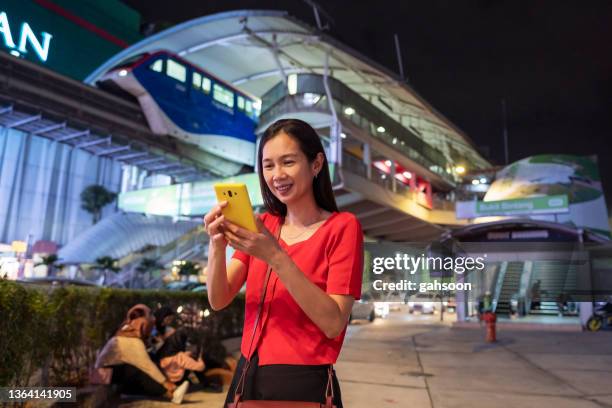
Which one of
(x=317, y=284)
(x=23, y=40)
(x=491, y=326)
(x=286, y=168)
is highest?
(x=23, y=40)

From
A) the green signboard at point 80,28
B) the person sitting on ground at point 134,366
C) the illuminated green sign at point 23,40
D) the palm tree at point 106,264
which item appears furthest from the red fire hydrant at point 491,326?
the green signboard at point 80,28

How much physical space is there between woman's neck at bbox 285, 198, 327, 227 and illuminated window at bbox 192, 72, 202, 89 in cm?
2701

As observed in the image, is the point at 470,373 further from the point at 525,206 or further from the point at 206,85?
the point at 206,85

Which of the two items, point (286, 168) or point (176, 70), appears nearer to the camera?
point (286, 168)

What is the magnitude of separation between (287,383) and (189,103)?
2717 cm

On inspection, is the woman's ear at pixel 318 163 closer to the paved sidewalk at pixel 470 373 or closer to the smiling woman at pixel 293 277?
the smiling woman at pixel 293 277

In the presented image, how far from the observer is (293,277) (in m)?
1.14

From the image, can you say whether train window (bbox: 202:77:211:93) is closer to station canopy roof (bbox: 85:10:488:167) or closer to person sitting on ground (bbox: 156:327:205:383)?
station canopy roof (bbox: 85:10:488:167)

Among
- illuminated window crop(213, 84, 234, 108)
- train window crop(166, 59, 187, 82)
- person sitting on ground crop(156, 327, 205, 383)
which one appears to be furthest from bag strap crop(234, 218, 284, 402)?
illuminated window crop(213, 84, 234, 108)

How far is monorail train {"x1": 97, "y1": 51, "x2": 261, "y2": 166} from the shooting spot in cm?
2416

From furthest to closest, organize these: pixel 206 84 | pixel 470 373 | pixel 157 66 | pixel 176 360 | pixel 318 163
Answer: pixel 206 84, pixel 157 66, pixel 470 373, pixel 176 360, pixel 318 163

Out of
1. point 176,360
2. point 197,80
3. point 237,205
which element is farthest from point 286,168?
point 197,80

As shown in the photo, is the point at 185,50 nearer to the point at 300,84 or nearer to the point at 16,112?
the point at 300,84

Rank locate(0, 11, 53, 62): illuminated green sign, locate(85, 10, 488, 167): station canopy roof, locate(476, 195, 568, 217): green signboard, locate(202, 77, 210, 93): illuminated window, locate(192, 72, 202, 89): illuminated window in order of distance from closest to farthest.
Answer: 1. locate(476, 195, 568, 217): green signboard
2. locate(0, 11, 53, 62): illuminated green sign
3. locate(85, 10, 488, 167): station canopy roof
4. locate(192, 72, 202, 89): illuminated window
5. locate(202, 77, 210, 93): illuminated window
